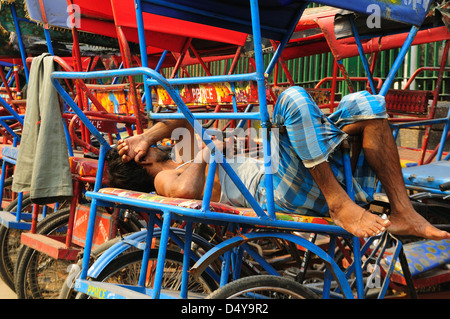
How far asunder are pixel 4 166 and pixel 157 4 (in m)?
2.74

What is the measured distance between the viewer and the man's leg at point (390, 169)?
7.13 ft

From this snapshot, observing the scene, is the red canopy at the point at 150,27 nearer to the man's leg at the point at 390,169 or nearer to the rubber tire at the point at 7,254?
the rubber tire at the point at 7,254

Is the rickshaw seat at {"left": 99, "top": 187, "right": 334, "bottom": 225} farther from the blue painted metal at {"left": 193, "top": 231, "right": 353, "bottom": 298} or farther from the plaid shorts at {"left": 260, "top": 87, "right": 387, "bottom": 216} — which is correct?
the plaid shorts at {"left": 260, "top": 87, "right": 387, "bottom": 216}

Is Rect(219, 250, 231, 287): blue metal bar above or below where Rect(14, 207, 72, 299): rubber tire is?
above

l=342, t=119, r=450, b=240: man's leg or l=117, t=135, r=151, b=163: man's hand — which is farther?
l=117, t=135, r=151, b=163: man's hand

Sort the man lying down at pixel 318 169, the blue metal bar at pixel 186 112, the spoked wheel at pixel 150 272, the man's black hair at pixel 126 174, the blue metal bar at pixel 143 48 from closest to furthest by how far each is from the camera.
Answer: the blue metal bar at pixel 186 112 < the man lying down at pixel 318 169 < the blue metal bar at pixel 143 48 < the spoked wheel at pixel 150 272 < the man's black hair at pixel 126 174

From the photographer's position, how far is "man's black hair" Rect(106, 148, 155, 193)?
2.57 metres

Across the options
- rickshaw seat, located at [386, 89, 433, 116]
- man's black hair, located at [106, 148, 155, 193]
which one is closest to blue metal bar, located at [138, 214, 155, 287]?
→ man's black hair, located at [106, 148, 155, 193]

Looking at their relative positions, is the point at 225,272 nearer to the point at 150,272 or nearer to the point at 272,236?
the point at 272,236

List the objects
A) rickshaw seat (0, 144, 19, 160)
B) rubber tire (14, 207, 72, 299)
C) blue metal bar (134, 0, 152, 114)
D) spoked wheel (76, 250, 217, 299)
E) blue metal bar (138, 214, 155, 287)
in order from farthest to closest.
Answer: rickshaw seat (0, 144, 19, 160) < rubber tire (14, 207, 72, 299) < spoked wheel (76, 250, 217, 299) < blue metal bar (138, 214, 155, 287) < blue metal bar (134, 0, 152, 114)

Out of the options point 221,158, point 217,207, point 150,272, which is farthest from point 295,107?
point 150,272
